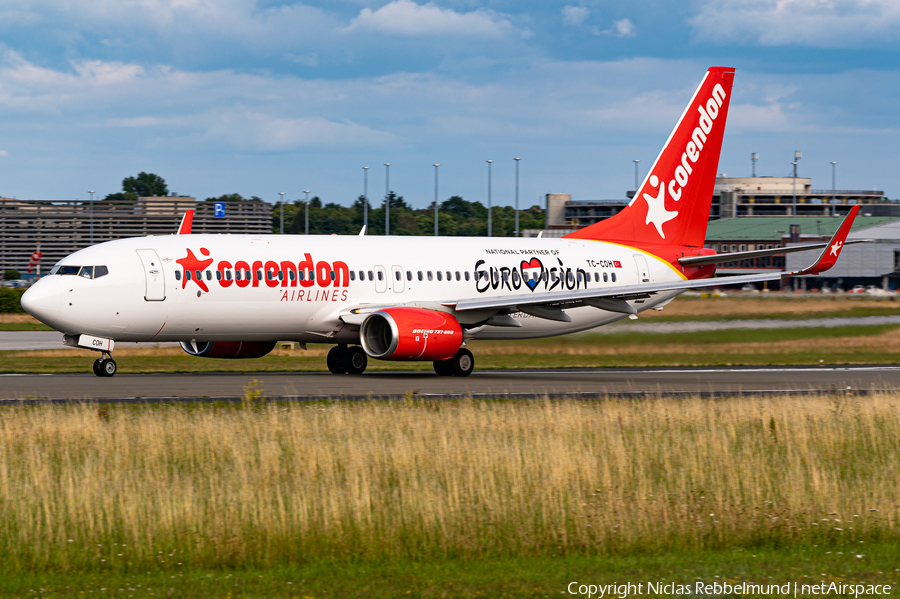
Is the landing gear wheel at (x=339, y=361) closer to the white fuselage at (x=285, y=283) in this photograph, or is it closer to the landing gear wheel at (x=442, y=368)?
the white fuselage at (x=285, y=283)

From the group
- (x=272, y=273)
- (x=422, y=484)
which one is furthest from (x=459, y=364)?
(x=422, y=484)

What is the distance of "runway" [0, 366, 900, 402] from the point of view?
74.0ft

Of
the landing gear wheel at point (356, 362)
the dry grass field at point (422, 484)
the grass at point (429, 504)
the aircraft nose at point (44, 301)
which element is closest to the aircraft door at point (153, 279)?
the aircraft nose at point (44, 301)

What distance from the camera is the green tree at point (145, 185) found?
180m

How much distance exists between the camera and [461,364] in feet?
98.0

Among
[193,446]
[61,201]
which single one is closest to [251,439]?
[193,446]

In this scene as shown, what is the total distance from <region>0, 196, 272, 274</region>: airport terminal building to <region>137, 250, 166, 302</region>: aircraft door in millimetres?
86340

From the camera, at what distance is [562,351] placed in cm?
3931

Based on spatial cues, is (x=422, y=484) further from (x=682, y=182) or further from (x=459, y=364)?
(x=682, y=182)

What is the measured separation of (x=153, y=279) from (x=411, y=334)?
6.62 m

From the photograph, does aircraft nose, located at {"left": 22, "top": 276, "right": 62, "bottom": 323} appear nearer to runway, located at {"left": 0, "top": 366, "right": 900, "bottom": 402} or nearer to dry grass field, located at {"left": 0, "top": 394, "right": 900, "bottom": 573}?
runway, located at {"left": 0, "top": 366, "right": 900, "bottom": 402}

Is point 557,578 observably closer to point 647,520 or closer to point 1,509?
point 647,520

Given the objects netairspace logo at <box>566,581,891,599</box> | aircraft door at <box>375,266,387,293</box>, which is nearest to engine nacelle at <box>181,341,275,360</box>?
aircraft door at <box>375,266,387,293</box>

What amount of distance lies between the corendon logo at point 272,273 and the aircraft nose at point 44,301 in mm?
3000
